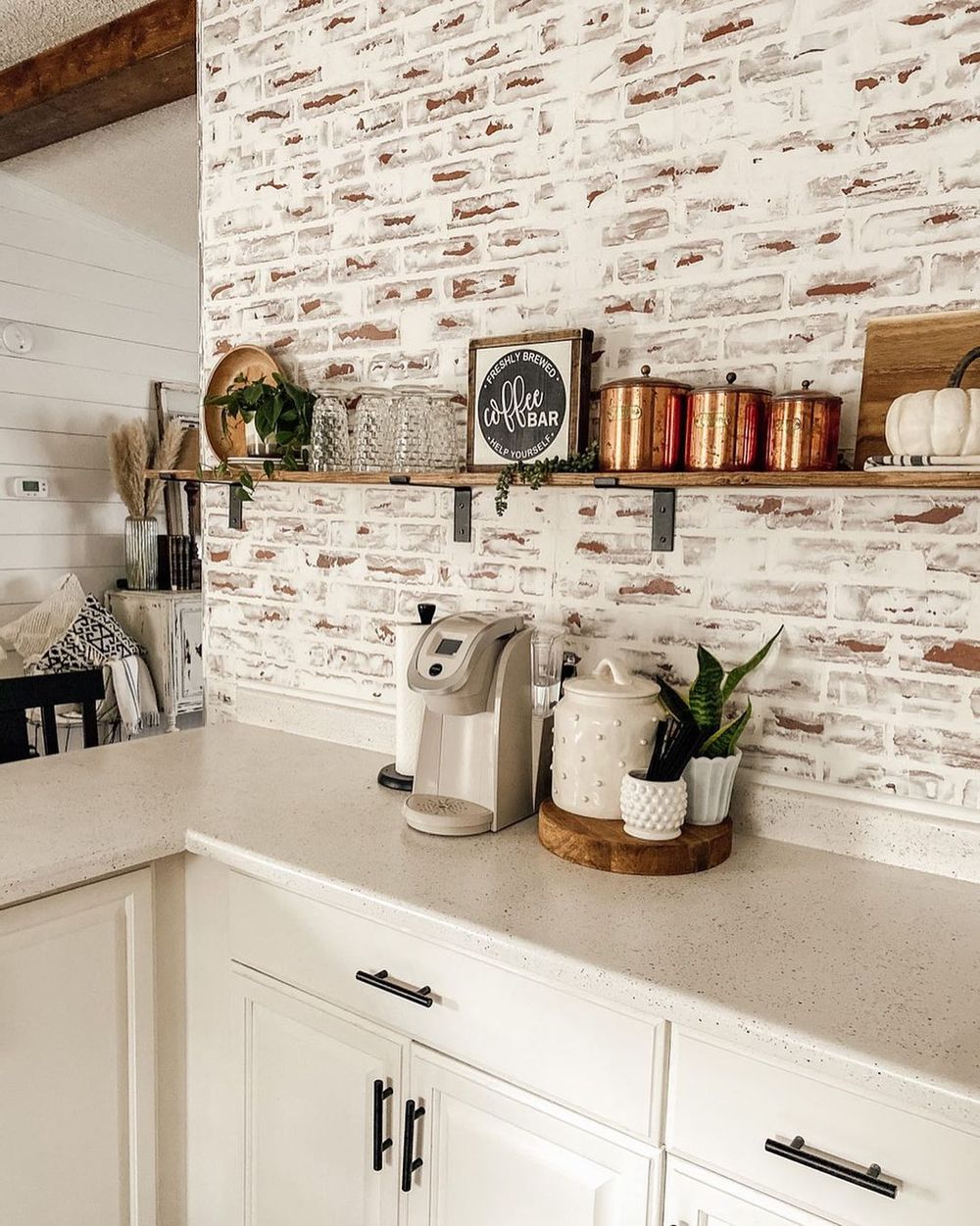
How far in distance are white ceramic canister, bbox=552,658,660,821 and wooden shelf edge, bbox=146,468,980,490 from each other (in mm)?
287

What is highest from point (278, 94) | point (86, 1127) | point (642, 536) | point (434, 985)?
point (278, 94)

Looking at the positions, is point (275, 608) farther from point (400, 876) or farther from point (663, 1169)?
point (663, 1169)

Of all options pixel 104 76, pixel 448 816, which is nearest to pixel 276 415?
pixel 448 816

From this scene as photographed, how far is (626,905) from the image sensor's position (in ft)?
4.47

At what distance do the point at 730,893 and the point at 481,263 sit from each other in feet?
4.04

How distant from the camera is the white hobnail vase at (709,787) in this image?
1.55 m

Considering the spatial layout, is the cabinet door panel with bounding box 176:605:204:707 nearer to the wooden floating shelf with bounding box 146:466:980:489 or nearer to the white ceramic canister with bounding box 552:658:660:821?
the wooden floating shelf with bounding box 146:466:980:489

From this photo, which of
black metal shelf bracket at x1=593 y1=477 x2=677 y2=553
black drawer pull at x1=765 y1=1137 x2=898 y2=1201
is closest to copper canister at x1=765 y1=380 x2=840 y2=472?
black metal shelf bracket at x1=593 y1=477 x2=677 y2=553

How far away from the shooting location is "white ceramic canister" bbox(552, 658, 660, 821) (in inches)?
60.4

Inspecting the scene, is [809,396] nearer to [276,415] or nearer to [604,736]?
[604,736]

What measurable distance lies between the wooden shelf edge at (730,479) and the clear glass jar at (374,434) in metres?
0.06

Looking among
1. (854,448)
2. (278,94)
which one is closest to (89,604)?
(278,94)

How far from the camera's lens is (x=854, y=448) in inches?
60.4

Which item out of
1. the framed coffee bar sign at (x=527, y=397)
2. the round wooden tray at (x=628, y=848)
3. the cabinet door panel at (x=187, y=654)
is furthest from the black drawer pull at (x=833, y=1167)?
the cabinet door panel at (x=187, y=654)
